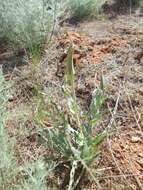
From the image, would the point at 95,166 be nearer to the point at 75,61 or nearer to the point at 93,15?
the point at 75,61

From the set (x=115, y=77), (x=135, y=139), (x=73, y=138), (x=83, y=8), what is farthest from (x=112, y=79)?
(x=83, y=8)

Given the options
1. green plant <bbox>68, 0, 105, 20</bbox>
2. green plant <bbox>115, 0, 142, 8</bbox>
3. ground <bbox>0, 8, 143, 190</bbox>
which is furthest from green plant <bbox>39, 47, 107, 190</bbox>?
green plant <bbox>115, 0, 142, 8</bbox>

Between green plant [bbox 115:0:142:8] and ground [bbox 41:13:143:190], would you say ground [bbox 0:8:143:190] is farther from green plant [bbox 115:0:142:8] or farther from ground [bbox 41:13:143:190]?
green plant [bbox 115:0:142:8]

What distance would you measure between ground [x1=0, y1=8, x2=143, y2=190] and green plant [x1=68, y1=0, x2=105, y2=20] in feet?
0.43

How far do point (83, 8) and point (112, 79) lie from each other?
1.45m

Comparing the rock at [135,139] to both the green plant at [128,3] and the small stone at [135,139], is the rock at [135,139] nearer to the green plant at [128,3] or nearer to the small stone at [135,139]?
the small stone at [135,139]

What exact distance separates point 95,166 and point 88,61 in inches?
41.2

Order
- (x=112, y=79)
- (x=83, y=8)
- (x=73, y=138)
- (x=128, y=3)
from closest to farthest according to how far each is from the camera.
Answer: (x=73, y=138)
(x=112, y=79)
(x=83, y=8)
(x=128, y=3)

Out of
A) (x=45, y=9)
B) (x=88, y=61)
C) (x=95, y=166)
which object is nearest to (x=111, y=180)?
(x=95, y=166)

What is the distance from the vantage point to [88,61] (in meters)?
3.09

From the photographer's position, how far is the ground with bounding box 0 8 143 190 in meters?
2.17

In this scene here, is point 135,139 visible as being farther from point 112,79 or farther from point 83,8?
point 83,8

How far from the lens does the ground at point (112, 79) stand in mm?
2166

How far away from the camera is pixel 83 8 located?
13.5ft
